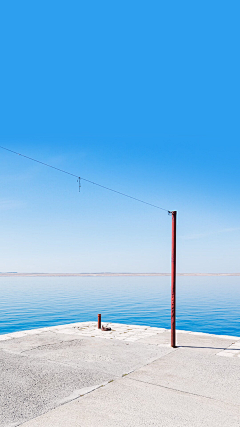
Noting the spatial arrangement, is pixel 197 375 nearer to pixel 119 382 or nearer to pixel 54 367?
pixel 119 382

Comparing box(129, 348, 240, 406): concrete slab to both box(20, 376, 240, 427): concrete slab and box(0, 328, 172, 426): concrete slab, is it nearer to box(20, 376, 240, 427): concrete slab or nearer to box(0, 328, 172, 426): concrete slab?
box(20, 376, 240, 427): concrete slab

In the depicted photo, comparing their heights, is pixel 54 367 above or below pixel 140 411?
below

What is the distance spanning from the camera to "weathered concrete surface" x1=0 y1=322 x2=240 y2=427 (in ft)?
19.8

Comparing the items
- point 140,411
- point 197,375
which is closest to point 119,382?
point 140,411

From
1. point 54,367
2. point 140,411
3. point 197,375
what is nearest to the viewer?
point 140,411

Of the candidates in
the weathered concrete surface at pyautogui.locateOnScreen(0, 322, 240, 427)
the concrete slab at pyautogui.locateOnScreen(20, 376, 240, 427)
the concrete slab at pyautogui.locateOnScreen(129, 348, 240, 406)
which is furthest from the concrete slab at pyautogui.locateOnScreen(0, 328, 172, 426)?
the concrete slab at pyautogui.locateOnScreen(129, 348, 240, 406)

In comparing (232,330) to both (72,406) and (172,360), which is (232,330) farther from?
(72,406)

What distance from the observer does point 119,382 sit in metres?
7.89

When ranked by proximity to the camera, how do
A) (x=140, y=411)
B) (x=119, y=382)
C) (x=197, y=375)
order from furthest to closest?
1. (x=197, y=375)
2. (x=119, y=382)
3. (x=140, y=411)

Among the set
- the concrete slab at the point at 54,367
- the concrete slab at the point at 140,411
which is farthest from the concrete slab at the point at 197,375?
the concrete slab at the point at 54,367

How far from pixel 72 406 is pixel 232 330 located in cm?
2263

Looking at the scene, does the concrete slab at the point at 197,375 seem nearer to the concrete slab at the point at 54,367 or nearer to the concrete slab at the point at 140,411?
the concrete slab at the point at 140,411

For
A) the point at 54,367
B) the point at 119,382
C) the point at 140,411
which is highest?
the point at 140,411

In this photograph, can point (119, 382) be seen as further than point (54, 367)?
No
